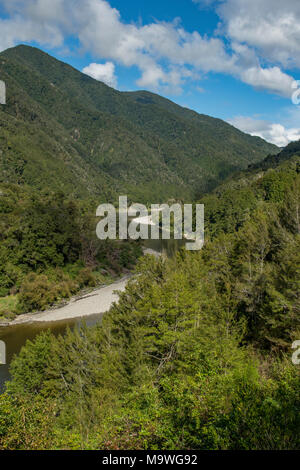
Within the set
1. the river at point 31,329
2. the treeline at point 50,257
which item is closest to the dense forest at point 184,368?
the river at point 31,329

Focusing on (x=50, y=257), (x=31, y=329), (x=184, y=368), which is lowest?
(x=31, y=329)

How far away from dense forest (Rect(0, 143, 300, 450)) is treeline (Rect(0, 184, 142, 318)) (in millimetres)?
27799

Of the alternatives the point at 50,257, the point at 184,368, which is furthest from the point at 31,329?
the point at 184,368

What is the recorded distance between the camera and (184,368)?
54.1 ft

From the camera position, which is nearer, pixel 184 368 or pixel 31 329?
pixel 184 368

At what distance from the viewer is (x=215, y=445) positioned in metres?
7.84

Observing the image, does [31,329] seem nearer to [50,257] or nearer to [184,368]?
[50,257]

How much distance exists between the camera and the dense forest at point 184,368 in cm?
877

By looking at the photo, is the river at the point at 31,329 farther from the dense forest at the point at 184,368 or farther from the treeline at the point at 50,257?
the dense forest at the point at 184,368

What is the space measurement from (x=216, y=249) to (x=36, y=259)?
129 ft

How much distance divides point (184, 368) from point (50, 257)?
5073 centimetres

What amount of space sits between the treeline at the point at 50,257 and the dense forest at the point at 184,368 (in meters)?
27.8
